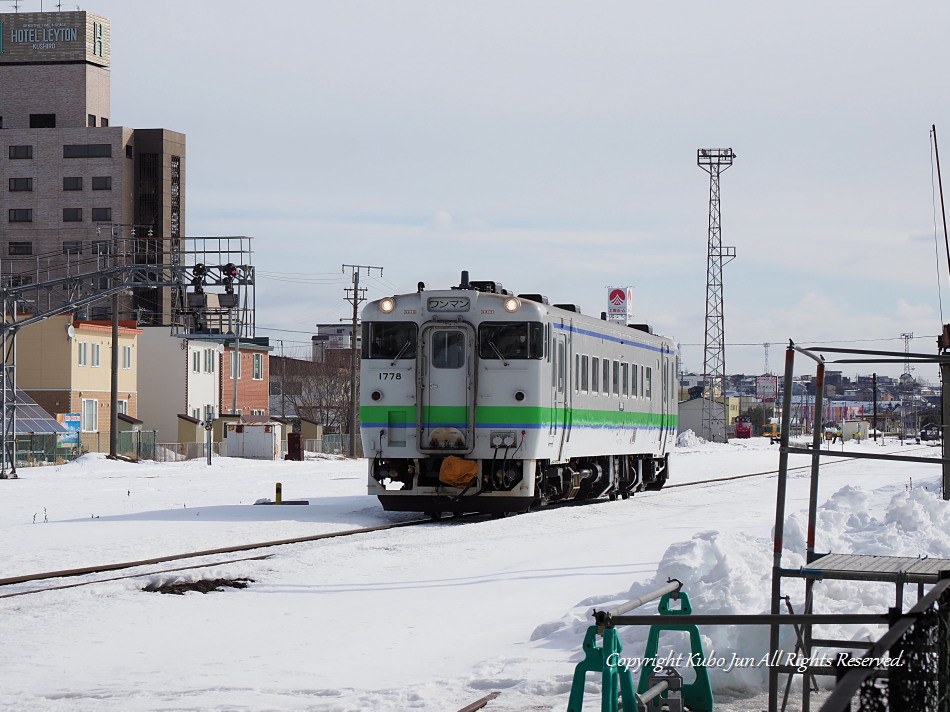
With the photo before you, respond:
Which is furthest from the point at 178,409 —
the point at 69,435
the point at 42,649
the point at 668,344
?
the point at 42,649

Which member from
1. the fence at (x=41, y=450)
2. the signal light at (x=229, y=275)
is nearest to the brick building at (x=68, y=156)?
the fence at (x=41, y=450)

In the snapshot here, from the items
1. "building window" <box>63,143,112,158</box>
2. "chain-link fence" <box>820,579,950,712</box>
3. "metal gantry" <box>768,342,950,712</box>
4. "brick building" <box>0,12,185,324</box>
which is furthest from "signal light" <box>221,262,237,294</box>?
"building window" <box>63,143,112,158</box>

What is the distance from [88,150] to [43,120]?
5.95m

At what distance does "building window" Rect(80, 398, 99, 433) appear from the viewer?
57.2m

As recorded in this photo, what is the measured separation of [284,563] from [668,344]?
19.0 m

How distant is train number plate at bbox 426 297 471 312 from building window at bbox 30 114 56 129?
8689cm

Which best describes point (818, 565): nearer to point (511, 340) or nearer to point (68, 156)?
point (511, 340)

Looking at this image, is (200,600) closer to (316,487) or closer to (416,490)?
(416,490)

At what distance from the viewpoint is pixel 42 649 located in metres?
10.1

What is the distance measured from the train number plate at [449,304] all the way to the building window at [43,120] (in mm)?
86895

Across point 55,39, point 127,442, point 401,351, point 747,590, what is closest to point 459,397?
point 401,351

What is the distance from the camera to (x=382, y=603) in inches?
489

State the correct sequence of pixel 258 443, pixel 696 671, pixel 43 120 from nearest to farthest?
1. pixel 696 671
2. pixel 258 443
3. pixel 43 120

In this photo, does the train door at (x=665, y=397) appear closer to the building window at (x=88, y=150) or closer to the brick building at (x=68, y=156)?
the brick building at (x=68, y=156)
